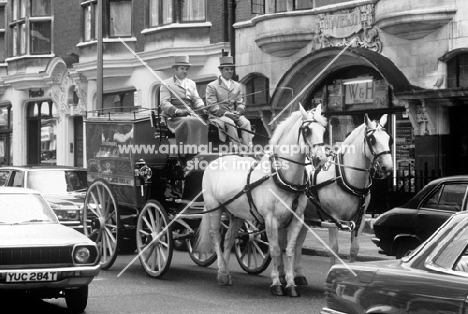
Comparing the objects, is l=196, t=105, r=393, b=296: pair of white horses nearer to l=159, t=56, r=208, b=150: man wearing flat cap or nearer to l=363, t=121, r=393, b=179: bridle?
l=363, t=121, r=393, b=179: bridle

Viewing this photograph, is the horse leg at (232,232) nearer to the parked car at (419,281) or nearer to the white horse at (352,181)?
the white horse at (352,181)

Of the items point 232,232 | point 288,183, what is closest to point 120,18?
point 232,232

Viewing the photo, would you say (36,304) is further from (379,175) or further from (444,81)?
(444,81)

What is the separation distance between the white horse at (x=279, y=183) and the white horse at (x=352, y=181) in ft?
1.91

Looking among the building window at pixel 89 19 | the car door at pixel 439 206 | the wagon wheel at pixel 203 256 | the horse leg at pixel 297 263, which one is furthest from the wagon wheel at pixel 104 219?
the building window at pixel 89 19

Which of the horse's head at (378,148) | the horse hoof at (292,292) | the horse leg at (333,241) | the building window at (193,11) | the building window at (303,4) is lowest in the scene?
the horse hoof at (292,292)

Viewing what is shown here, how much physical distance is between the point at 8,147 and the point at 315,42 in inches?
738

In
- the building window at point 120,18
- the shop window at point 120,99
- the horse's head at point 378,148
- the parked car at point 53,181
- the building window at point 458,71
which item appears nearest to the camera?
the horse's head at point 378,148

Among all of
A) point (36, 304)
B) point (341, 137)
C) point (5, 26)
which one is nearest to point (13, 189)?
point (36, 304)

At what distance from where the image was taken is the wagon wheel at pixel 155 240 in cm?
1278

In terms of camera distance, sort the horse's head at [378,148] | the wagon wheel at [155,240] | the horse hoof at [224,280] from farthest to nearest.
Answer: the wagon wheel at [155,240], the horse hoof at [224,280], the horse's head at [378,148]

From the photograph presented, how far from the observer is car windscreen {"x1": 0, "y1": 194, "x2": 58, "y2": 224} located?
1076 centimetres

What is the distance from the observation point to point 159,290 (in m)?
12.0

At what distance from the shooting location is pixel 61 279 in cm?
963
